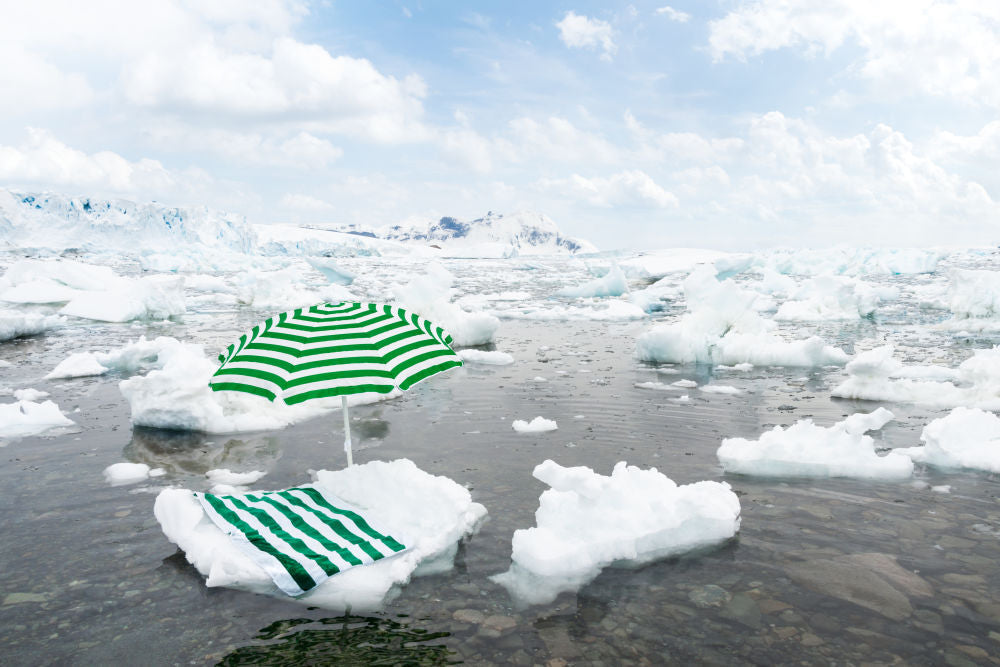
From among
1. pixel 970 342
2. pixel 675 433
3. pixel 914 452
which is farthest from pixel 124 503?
pixel 970 342

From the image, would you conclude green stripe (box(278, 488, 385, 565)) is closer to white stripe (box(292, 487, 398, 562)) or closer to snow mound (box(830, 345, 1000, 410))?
white stripe (box(292, 487, 398, 562))

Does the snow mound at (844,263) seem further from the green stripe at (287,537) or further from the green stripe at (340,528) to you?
the green stripe at (287,537)

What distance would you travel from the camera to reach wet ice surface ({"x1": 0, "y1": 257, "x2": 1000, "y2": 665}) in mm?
3461

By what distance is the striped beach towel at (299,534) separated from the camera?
397 centimetres

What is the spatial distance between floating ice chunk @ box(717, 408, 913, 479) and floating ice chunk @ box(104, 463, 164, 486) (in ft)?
18.3

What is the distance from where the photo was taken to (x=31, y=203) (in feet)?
240

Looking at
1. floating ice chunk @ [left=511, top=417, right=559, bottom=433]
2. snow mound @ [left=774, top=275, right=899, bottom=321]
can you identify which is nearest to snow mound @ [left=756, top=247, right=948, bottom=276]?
snow mound @ [left=774, top=275, right=899, bottom=321]

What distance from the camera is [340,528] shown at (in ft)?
14.7

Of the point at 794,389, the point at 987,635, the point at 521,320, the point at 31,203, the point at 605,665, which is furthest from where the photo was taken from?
the point at 31,203

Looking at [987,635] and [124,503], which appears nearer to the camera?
[987,635]

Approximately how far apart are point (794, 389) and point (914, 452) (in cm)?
370

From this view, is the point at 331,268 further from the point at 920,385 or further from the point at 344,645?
the point at 344,645

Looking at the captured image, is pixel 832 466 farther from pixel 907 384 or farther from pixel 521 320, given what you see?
pixel 521 320

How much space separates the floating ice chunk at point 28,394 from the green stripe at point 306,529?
6.47 m
